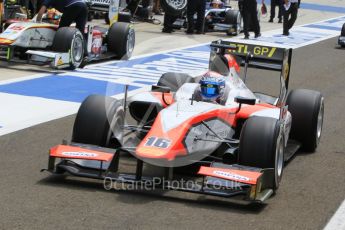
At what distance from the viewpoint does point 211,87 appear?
7656mm

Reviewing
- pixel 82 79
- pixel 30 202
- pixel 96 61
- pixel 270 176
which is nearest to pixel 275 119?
pixel 270 176

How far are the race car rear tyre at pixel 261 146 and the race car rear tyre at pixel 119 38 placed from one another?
8683 millimetres

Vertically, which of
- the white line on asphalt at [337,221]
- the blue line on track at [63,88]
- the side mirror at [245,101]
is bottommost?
the blue line on track at [63,88]

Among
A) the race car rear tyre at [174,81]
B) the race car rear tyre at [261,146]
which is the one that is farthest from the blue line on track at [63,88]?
the race car rear tyre at [261,146]

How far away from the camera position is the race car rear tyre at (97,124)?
24.1 ft

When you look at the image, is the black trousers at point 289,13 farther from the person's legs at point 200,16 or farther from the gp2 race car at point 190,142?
the gp2 race car at point 190,142

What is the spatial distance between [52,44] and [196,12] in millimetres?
9675

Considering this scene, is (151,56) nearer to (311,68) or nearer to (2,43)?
(311,68)

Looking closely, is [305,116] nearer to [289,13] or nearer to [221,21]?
[221,21]

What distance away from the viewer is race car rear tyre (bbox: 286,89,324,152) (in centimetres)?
870

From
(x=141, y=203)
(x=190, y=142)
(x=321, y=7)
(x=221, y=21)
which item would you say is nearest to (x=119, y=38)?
(x=190, y=142)

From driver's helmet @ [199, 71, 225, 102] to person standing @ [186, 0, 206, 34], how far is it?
570 inches

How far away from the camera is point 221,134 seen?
24.6 feet

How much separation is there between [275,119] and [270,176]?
0.56 meters
